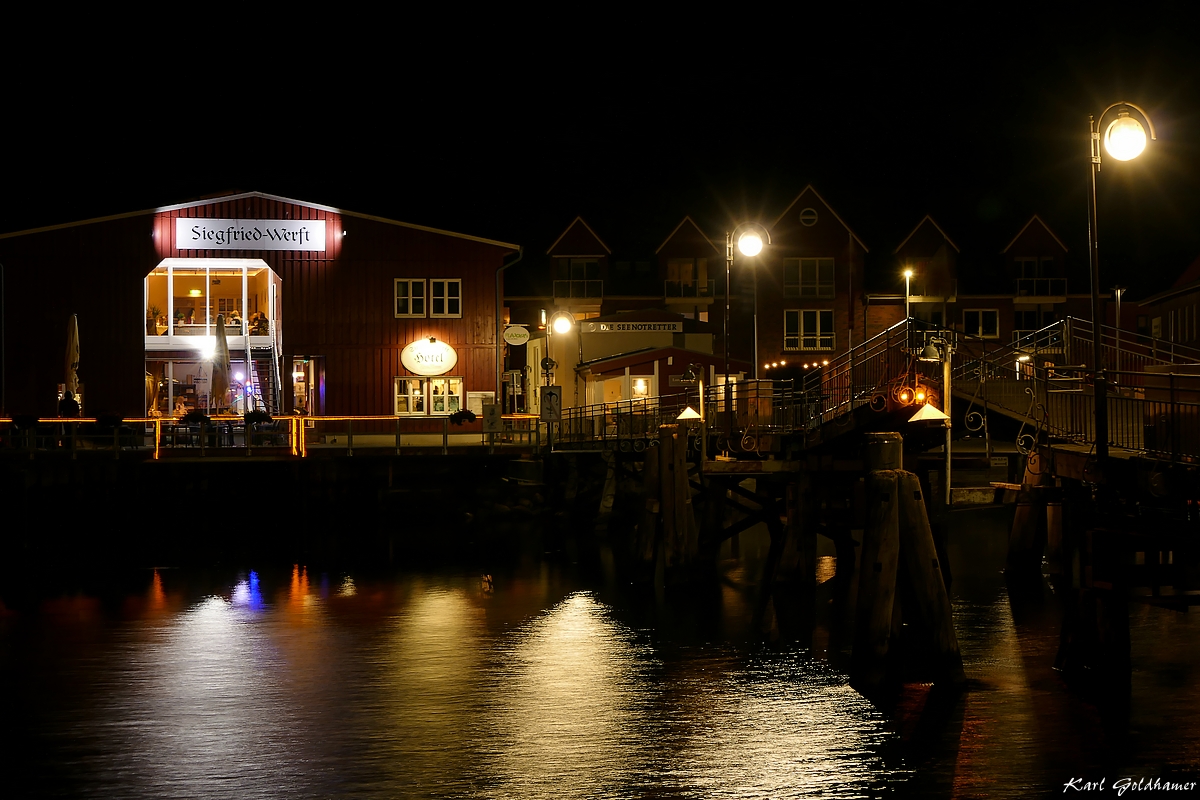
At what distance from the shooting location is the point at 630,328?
52031 mm

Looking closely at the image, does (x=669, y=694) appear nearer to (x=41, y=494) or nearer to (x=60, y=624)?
(x=60, y=624)

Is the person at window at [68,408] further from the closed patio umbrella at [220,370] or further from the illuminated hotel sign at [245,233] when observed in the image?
the illuminated hotel sign at [245,233]

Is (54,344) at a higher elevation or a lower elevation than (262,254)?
lower

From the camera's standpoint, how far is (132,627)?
67.2ft

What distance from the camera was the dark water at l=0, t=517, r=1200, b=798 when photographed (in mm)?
12211

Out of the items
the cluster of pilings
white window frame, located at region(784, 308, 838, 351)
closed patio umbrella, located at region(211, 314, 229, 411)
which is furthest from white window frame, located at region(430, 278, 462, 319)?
white window frame, located at region(784, 308, 838, 351)

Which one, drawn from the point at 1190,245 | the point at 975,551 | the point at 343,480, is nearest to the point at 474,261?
the point at 343,480

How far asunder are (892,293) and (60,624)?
49074mm

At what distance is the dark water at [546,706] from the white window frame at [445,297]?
2155 centimetres

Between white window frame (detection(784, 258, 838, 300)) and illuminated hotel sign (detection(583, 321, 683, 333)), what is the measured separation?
41.7 feet

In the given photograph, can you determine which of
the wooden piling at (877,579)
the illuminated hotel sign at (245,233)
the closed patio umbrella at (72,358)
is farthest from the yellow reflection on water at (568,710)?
the illuminated hotel sign at (245,233)

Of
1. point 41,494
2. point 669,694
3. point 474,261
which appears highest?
point 474,261

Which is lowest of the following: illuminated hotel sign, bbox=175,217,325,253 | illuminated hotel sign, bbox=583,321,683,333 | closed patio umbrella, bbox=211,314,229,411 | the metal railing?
the metal railing

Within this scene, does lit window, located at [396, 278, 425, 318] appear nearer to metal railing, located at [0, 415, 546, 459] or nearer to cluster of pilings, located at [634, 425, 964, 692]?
metal railing, located at [0, 415, 546, 459]
